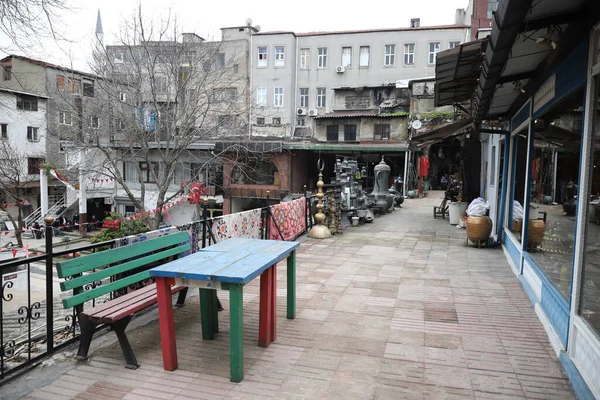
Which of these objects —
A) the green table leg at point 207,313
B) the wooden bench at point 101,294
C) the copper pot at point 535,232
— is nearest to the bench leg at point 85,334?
the wooden bench at point 101,294

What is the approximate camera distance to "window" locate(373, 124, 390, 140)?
1076 inches

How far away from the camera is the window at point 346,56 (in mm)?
34188

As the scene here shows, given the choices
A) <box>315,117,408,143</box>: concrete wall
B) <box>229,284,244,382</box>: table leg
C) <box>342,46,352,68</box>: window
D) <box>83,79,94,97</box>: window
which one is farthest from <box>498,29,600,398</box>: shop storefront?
<box>342,46,352,68</box>: window

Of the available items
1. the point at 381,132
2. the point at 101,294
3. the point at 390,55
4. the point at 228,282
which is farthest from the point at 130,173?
the point at 228,282

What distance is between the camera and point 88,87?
14.8 metres

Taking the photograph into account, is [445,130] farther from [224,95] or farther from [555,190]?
[224,95]

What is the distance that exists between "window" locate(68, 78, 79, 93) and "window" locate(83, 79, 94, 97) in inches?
10.6

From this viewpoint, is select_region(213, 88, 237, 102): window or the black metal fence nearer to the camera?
the black metal fence

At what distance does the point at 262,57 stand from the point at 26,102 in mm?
17716

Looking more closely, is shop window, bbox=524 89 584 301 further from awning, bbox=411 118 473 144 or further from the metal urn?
the metal urn

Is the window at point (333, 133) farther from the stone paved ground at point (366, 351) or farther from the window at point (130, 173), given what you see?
the stone paved ground at point (366, 351)

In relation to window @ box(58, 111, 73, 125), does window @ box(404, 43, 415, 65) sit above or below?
above

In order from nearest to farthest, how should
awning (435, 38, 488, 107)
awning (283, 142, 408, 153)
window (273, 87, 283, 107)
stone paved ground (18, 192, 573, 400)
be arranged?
stone paved ground (18, 192, 573, 400)
awning (435, 38, 488, 107)
awning (283, 142, 408, 153)
window (273, 87, 283, 107)

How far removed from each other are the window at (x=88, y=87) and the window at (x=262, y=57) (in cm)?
2188
